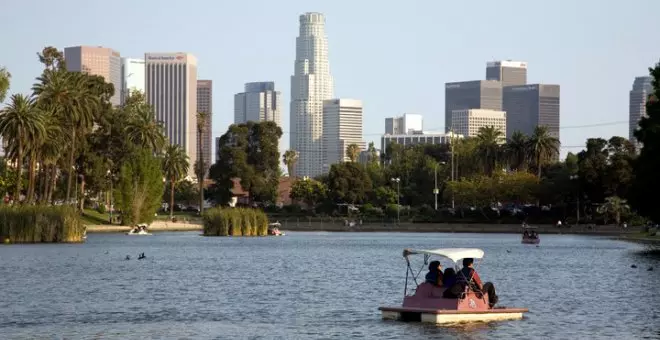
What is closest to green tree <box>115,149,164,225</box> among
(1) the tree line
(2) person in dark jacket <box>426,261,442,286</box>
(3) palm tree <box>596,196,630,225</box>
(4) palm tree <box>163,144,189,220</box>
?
(1) the tree line

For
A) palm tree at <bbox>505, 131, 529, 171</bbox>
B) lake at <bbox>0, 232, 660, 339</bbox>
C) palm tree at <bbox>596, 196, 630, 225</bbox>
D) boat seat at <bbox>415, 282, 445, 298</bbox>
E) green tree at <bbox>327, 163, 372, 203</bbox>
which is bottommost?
lake at <bbox>0, 232, 660, 339</bbox>

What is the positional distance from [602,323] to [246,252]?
56754mm

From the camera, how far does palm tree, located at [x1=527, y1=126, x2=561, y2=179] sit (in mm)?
191000

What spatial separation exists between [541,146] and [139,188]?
7102cm

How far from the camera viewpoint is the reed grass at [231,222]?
138 metres

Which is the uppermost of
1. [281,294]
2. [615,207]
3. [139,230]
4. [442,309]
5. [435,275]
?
[615,207]

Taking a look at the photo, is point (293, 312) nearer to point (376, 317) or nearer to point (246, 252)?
point (376, 317)

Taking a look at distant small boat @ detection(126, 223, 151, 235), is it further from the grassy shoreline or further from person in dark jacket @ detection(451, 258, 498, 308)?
person in dark jacket @ detection(451, 258, 498, 308)

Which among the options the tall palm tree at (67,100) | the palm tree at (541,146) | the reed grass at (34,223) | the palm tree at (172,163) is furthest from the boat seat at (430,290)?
the palm tree at (541,146)

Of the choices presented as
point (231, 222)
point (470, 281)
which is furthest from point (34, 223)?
point (470, 281)

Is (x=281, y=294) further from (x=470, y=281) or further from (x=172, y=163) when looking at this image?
(x=172, y=163)

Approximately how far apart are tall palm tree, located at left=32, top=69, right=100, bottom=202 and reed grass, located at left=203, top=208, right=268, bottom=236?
713 inches

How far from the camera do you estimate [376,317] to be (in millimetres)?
45375

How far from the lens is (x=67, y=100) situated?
142m
